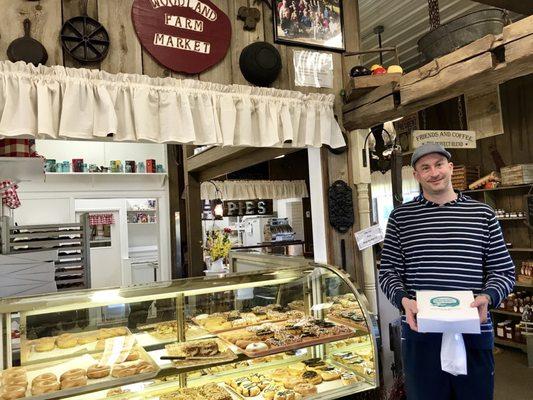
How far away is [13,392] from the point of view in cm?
183

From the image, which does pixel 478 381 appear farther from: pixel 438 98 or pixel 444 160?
pixel 438 98

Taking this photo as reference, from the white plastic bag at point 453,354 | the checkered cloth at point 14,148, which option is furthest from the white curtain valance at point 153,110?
the white plastic bag at point 453,354

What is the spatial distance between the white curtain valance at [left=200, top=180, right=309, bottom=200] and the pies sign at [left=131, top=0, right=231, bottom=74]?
21.9 ft

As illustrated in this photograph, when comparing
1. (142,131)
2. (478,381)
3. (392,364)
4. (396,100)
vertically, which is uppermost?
(396,100)

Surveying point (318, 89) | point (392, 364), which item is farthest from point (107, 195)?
point (392, 364)

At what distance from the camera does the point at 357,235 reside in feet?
10.6

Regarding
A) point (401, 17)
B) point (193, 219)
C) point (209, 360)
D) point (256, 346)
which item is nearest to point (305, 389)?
point (256, 346)

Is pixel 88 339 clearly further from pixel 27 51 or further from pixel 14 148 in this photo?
pixel 14 148

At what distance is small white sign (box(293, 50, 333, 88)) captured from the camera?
125 inches

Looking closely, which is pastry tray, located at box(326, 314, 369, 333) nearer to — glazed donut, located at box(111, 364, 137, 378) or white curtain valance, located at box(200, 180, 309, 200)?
glazed donut, located at box(111, 364, 137, 378)

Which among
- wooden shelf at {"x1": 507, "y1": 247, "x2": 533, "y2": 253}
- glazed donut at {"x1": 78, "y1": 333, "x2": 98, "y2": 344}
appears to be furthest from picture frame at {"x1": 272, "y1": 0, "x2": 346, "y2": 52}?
wooden shelf at {"x1": 507, "y1": 247, "x2": 533, "y2": 253}

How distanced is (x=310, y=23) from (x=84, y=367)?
2798 millimetres

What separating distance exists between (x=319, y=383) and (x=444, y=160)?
4.97ft

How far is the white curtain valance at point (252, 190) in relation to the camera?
A: 31.4 ft
